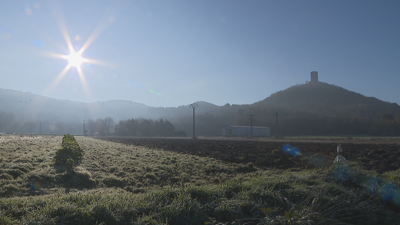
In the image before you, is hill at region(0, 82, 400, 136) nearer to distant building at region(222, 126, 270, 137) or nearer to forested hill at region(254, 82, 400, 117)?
forested hill at region(254, 82, 400, 117)

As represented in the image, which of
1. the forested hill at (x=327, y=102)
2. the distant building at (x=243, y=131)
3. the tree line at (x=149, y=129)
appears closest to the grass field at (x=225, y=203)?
the distant building at (x=243, y=131)

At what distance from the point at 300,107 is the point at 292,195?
177m

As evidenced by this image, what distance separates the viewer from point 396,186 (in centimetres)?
675

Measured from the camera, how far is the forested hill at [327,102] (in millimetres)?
139750

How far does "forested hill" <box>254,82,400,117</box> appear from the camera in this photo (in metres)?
140

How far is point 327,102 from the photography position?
169 metres

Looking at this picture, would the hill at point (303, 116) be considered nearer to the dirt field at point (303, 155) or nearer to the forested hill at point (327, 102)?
the forested hill at point (327, 102)

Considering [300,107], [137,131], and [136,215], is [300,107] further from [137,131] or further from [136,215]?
[136,215]

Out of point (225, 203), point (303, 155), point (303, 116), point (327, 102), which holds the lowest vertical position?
point (303, 155)

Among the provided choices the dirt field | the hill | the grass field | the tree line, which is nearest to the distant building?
the hill

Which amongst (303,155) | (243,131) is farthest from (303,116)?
(303,155)

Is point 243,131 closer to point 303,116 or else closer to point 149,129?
point 303,116

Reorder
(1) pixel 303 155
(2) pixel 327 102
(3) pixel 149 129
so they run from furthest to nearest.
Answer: (2) pixel 327 102
(3) pixel 149 129
(1) pixel 303 155

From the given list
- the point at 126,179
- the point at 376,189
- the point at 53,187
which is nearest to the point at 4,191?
the point at 53,187
